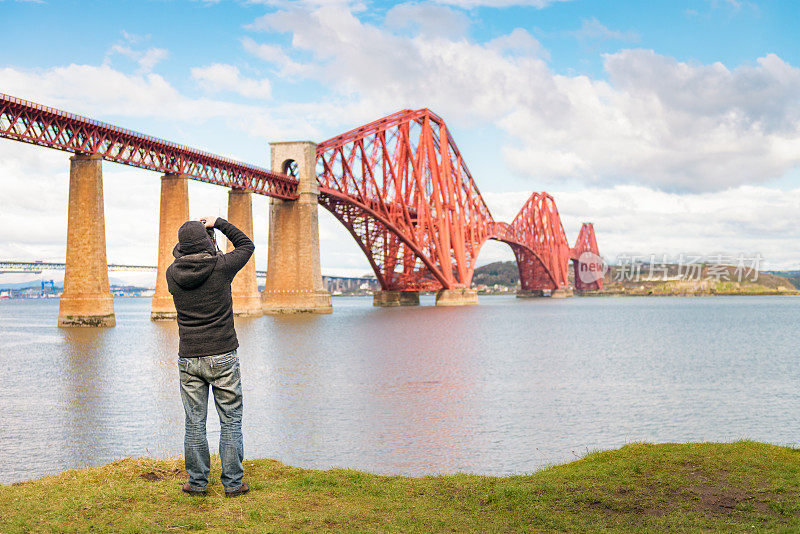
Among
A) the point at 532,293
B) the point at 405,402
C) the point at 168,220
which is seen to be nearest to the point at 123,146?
the point at 168,220

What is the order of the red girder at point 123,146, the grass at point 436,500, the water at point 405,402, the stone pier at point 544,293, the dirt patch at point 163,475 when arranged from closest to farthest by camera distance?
the grass at point 436,500 < the dirt patch at point 163,475 < the water at point 405,402 < the red girder at point 123,146 < the stone pier at point 544,293

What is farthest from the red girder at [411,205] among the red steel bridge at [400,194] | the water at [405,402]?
the water at [405,402]

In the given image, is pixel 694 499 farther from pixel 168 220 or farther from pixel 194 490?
pixel 168 220

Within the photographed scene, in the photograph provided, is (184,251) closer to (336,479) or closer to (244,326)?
(336,479)

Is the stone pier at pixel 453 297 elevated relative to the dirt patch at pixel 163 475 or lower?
elevated

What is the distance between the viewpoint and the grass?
23.2 feet

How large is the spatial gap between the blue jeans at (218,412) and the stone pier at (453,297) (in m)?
106

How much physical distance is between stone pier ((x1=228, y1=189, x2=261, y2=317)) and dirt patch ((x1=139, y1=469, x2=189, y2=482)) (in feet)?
209

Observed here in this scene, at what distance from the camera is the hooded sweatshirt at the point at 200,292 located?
7895mm

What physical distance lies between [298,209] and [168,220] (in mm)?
23372

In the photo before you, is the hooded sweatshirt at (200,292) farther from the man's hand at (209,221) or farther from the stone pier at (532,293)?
the stone pier at (532,293)

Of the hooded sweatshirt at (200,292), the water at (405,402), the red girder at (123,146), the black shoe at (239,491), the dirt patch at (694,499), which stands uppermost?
the red girder at (123,146)

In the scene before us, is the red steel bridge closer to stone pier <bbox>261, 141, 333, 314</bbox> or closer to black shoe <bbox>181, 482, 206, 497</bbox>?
stone pier <bbox>261, 141, 333, 314</bbox>

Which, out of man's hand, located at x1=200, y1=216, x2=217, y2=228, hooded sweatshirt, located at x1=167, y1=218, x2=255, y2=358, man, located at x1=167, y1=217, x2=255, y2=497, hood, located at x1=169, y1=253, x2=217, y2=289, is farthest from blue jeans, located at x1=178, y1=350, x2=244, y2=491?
man's hand, located at x1=200, y1=216, x2=217, y2=228
